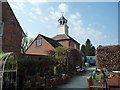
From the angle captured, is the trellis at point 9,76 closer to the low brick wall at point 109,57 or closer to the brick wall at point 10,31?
the brick wall at point 10,31

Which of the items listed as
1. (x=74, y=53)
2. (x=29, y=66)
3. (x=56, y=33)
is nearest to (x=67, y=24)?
(x=56, y=33)

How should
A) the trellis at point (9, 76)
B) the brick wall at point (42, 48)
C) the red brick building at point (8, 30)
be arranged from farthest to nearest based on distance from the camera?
the brick wall at point (42, 48)
the red brick building at point (8, 30)
the trellis at point (9, 76)

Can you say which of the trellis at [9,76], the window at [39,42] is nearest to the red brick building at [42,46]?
the window at [39,42]

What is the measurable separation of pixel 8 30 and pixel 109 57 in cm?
1190

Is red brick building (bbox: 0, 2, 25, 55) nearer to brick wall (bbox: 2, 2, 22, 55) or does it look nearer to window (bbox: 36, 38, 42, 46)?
brick wall (bbox: 2, 2, 22, 55)

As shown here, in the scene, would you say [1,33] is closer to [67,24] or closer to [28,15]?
[28,15]

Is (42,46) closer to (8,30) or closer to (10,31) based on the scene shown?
(10,31)

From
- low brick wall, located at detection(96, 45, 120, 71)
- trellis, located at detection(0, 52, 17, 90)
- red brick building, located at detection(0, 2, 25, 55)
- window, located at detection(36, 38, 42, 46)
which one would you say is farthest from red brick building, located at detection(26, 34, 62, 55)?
trellis, located at detection(0, 52, 17, 90)

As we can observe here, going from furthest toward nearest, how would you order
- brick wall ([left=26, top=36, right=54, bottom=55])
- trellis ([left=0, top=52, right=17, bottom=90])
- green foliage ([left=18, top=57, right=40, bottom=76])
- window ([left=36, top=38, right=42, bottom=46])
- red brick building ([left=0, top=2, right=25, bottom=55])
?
1. window ([left=36, top=38, right=42, bottom=46])
2. brick wall ([left=26, top=36, right=54, bottom=55])
3. red brick building ([left=0, top=2, right=25, bottom=55])
4. green foliage ([left=18, top=57, right=40, bottom=76])
5. trellis ([left=0, top=52, right=17, bottom=90])

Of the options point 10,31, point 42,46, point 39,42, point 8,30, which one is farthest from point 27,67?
point 39,42

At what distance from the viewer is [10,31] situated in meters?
14.7

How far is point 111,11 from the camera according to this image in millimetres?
10047

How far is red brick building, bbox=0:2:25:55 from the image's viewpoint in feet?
44.7

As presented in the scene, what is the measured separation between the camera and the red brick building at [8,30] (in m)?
13.6
